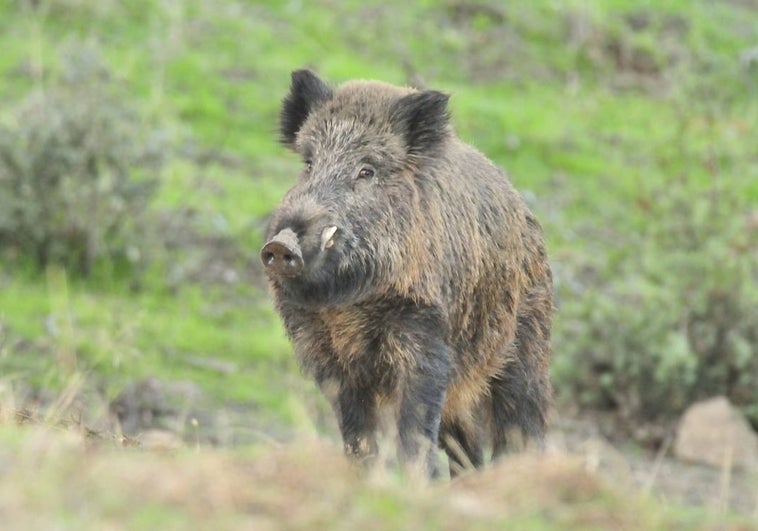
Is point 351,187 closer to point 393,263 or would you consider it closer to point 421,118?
point 393,263

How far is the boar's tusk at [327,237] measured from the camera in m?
7.20

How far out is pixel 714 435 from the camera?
13.5 meters

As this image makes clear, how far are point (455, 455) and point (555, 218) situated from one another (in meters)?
9.69

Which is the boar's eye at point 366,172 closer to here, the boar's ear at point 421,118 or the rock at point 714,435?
the boar's ear at point 421,118

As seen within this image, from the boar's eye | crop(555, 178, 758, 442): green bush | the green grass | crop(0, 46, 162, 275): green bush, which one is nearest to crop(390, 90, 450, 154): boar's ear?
the boar's eye

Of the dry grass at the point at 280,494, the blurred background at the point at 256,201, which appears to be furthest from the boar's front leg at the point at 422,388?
the blurred background at the point at 256,201

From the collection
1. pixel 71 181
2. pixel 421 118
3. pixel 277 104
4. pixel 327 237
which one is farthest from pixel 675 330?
pixel 327 237

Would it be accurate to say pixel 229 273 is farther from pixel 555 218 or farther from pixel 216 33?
pixel 216 33

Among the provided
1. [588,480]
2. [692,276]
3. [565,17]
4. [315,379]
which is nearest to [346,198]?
[315,379]

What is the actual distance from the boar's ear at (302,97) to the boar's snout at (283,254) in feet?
3.88

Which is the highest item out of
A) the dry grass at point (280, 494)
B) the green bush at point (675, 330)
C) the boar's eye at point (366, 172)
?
the boar's eye at point (366, 172)

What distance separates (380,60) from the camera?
68.1ft

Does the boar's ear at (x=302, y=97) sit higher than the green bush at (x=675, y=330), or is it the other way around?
the boar's ear at (x=302, y=97)

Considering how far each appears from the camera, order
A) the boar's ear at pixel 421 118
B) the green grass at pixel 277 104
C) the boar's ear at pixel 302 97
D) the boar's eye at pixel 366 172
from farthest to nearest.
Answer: the green grass at pixel 277 104 < the boar's ear at pixel 302 97 < the boar's ear at pixel 421 118 < the boar's eye at pixel 366 172
